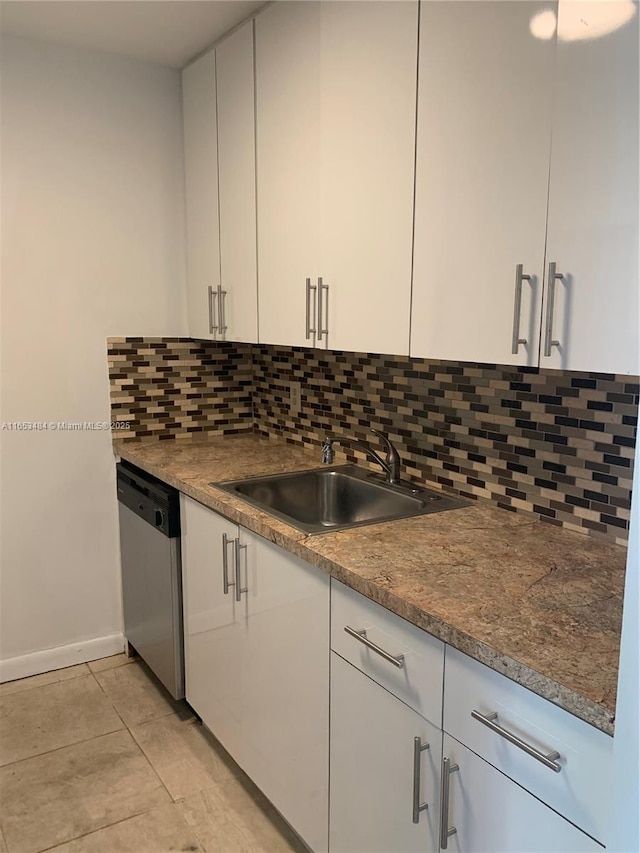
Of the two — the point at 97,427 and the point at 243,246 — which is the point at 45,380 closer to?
the point at 97,427

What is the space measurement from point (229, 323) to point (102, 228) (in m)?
0.70

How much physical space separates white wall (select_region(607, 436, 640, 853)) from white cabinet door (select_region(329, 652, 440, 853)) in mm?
503

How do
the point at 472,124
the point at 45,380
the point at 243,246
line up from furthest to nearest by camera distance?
1. the point at 45,380
2. the point at 243,246
3. the point at 472,124

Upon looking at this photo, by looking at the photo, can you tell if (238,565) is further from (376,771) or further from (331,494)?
(376,771)

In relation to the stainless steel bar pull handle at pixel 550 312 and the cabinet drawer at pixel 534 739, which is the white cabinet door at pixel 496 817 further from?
the stainless steel bar pull handle at pixel 550 312

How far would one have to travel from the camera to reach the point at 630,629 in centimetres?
82

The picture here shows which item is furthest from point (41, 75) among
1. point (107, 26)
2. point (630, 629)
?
point (630, 629)

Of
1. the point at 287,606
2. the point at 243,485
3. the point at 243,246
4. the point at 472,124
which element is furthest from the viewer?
the point at 243,246

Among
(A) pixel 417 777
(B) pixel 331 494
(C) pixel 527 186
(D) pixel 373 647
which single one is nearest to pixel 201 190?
(B) pixel 331 494

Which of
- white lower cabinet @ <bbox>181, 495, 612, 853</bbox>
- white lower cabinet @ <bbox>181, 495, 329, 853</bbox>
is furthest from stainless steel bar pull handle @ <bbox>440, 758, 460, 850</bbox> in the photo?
white lower cabinet @ <bbox>181, 495, 329, 853</bbox>

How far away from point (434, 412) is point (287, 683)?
0.95 m

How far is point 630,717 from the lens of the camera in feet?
2.71

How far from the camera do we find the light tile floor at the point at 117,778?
1.99m

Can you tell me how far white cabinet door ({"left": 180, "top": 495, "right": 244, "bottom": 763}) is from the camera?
213cm
